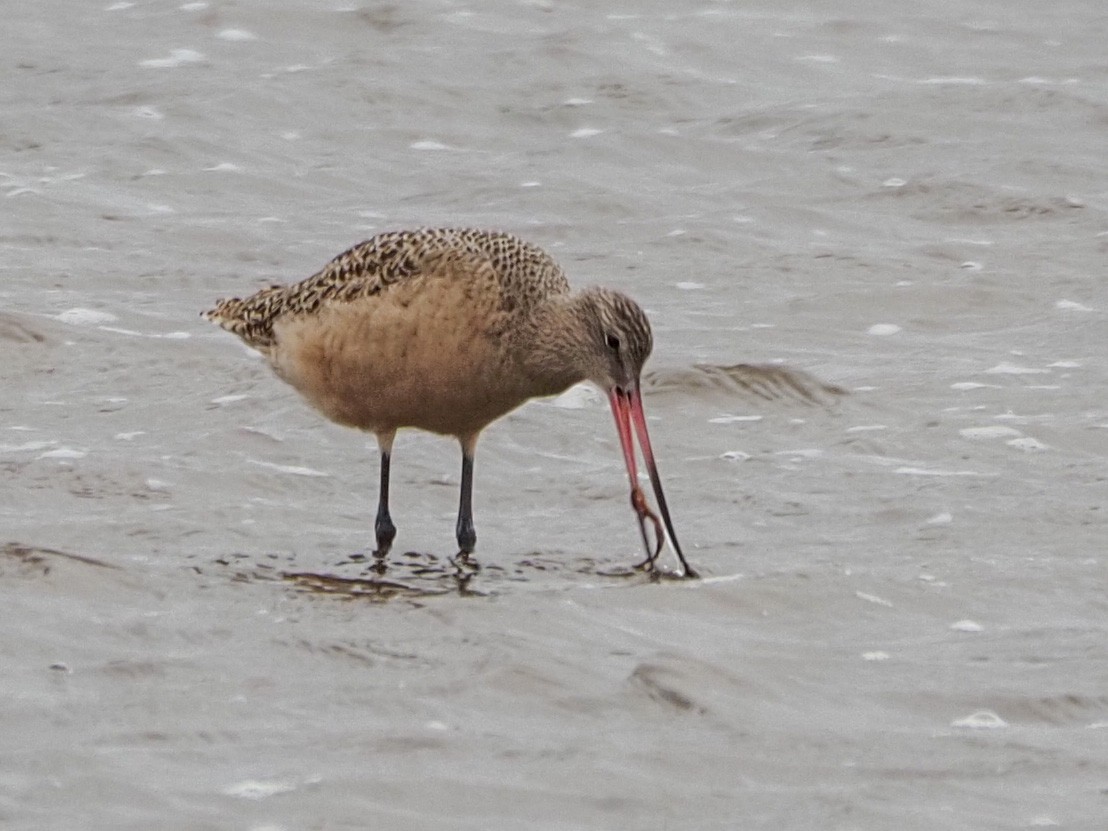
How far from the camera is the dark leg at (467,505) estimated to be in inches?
299

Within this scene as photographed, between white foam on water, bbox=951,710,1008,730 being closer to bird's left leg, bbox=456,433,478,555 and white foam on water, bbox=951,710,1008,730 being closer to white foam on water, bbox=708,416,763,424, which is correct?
bird's left leg, bbox=456,433,478,555

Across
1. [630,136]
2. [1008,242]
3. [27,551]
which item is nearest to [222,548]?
[27,551]

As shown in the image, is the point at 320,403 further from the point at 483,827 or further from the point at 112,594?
the point at 483,827

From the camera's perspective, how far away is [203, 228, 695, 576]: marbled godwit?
736 centimetres

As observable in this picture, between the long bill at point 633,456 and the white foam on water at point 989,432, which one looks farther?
the white foam on water at point 989,432

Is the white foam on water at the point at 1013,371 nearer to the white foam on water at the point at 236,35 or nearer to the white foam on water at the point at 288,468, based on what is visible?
the white foam on water at the point at 288,468

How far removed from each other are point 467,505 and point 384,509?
0.27 meters

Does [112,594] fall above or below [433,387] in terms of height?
below

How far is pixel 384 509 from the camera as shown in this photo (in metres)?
7.69

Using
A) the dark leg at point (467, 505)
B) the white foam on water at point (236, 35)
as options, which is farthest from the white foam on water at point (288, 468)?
the white foam on water at point (236, 35)

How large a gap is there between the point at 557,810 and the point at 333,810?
489mm

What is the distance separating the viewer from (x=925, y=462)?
845cm

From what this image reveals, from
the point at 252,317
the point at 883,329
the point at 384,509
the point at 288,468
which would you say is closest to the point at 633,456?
the point at 384,509

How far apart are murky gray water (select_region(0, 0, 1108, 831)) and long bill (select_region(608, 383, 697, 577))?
194 mm
